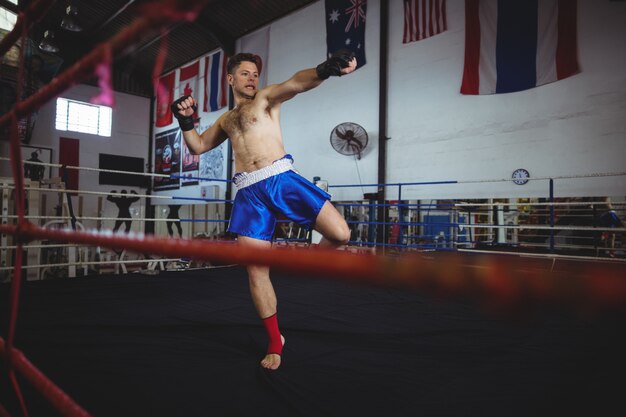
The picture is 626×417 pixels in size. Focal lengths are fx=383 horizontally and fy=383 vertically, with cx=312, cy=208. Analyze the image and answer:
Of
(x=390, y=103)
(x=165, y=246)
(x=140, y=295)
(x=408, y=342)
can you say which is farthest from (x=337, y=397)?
(x=390, y=103)

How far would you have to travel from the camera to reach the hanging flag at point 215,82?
743cm

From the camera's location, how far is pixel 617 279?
26cm

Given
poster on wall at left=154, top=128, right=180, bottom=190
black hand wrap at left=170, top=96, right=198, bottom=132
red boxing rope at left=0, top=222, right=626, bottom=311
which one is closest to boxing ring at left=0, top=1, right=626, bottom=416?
→ red boxing rope at left=0, top=222, right=626, bottom=311

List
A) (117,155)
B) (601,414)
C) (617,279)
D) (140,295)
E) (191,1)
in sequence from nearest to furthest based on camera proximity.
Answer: (617,279)
(191,1)
(601,414)
(140,295)
(117,155)

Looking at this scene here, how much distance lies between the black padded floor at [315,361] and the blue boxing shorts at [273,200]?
53 cm

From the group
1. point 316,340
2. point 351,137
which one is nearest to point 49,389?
point 316,340

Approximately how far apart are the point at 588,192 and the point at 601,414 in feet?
11.6

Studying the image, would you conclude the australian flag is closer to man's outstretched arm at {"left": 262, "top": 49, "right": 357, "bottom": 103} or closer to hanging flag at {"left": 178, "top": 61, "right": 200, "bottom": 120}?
hanging flag at {"left": 178, "top": 61, "right": 200, "bottom": 120}

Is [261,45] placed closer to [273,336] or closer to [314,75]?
[314,75]

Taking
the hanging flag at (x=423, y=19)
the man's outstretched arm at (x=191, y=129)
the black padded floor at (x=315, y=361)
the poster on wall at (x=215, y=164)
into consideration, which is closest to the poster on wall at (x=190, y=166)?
the poster on wall at (x=215, y=164)

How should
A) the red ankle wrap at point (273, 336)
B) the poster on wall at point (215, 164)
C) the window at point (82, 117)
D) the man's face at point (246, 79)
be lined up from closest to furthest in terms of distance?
1. the red ankle wrap at point (273, 336)
2. the man's face at point (246, 79)
3. the poster on wall at point (215, 164)
4. the window at point (82, 117)

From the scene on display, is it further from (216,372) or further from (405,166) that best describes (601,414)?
(405,166)

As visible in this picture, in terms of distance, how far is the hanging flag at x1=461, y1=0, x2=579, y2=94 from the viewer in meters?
4.02

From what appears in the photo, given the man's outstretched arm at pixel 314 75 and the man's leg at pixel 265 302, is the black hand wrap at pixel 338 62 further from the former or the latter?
the man's leg at pixel 265 302
